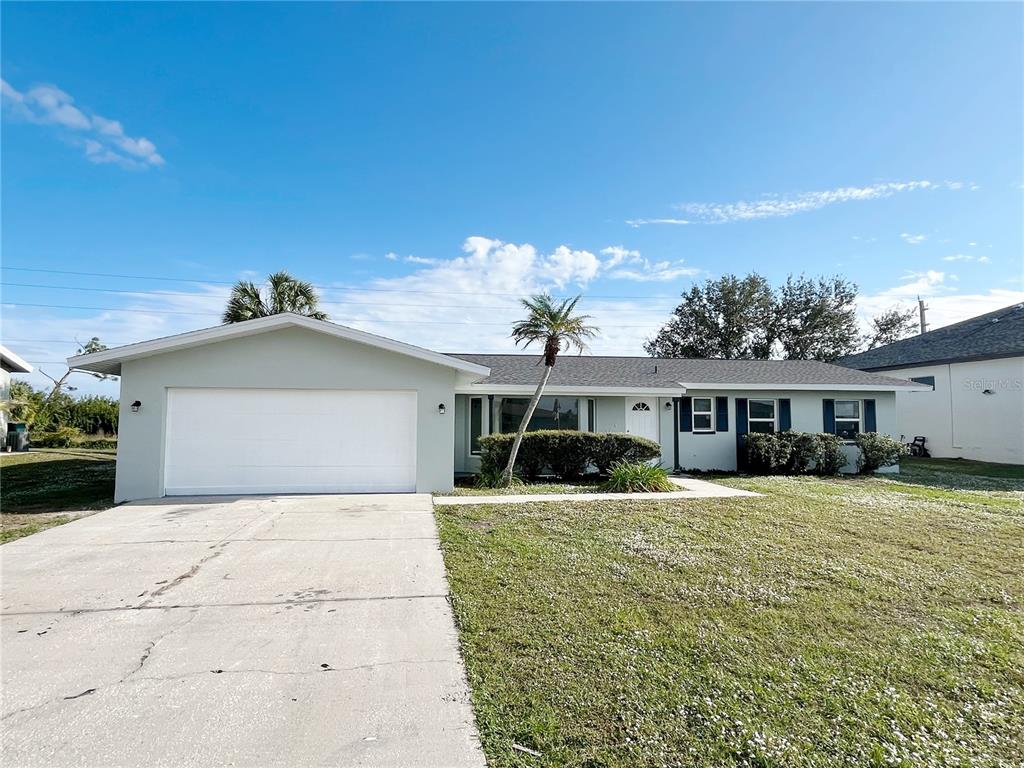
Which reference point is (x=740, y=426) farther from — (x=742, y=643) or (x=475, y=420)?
(x=742, y=643)

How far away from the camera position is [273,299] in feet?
58.2

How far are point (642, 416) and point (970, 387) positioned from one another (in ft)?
44.1

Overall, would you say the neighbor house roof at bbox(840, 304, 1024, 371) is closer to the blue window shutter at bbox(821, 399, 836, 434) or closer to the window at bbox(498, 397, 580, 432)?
the blue window shutter at bbox(821, 399, 836, 434)

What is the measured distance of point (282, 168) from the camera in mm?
15031

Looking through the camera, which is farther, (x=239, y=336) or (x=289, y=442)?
(x=289, y=442)

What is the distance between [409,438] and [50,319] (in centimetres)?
3483

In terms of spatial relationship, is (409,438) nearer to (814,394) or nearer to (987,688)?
(987,688)

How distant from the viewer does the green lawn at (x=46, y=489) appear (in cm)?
740

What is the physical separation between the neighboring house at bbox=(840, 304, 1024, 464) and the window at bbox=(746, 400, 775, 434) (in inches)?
243

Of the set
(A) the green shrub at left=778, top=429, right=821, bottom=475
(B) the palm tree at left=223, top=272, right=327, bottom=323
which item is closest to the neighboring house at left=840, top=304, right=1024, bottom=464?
(A) the green shrub at left=778, top=429, right=821, bottom=475

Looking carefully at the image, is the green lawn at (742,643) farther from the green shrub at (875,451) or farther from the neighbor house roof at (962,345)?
the neighbor house roof at (962,345)

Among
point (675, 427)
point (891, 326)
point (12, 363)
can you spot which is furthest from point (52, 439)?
point (891, 326)

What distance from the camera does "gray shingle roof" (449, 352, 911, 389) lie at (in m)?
13.7

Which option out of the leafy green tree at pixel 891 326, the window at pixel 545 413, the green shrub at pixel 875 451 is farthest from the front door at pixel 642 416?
the leafy green tree at pixel 891 326
